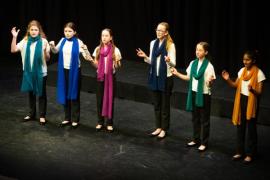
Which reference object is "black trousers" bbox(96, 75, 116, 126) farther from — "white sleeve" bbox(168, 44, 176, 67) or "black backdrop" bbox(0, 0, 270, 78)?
"black backdrop" bbox(0, 0, 270, 78)

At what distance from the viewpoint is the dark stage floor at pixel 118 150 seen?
5594mm

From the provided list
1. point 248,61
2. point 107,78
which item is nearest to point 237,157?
point 248,61

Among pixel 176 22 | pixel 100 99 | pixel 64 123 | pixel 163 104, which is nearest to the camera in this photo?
pixel 163 104

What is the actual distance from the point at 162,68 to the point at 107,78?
27.2 inches

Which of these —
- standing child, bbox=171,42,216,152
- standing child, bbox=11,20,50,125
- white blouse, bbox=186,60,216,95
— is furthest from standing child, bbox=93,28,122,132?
white blouse, bbox=186,60,216,95

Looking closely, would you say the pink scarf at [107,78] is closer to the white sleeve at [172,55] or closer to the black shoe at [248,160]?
the white sleeve at [172,55]

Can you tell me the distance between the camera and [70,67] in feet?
21.6

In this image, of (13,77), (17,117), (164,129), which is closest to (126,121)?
(164,129)

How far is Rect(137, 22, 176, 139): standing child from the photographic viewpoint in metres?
→ 6.15

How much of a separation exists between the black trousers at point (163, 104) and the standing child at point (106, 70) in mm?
546

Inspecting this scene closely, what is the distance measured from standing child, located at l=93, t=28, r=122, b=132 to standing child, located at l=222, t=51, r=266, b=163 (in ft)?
4.79

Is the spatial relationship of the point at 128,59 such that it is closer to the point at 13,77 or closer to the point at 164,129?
the point at 13,77

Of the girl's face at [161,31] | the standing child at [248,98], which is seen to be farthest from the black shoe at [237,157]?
the girl's face at [161,31]

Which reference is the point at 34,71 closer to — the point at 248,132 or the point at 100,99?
the point at 100,99
